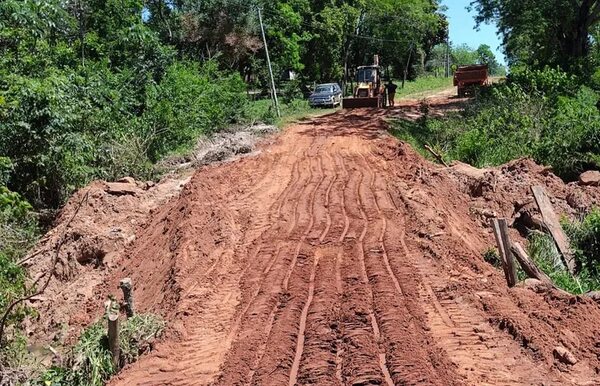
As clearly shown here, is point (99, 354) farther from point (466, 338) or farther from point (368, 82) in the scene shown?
point (368, 82)

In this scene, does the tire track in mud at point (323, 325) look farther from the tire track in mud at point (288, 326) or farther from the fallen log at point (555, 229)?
the fallen log at point (555, 229)

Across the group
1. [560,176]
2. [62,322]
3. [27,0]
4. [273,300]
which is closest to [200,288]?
[273,300]

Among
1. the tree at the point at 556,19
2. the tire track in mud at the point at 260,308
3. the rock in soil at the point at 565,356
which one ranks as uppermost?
the tree at the point at 556,19

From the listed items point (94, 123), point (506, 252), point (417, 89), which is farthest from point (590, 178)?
point (417, 89)

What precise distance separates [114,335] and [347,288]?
3.12 meters

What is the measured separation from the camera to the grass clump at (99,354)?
7146 millimetres

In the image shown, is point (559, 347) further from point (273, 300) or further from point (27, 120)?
point (27, 120)

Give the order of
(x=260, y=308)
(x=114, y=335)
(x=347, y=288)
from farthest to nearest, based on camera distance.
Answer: (x=347, y=288) → (x=260, y=308) → (x=114, y=335)

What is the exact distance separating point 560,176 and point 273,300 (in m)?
10.9

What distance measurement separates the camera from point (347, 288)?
8297 mm

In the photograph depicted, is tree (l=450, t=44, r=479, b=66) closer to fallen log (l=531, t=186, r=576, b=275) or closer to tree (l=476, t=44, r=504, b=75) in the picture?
tree (l=476, t=44, r=504, b=75)

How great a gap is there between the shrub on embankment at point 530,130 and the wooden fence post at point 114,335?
1284 cm

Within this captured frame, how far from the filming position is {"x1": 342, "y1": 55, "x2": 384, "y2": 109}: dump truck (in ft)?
91.9

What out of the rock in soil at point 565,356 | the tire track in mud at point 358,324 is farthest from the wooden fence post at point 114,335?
the rock in soil at point 565,356
